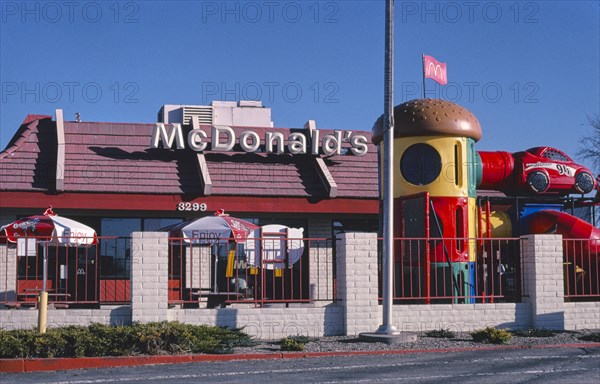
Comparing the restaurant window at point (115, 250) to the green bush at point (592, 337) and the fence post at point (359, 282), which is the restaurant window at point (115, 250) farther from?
the green bush at point (592, 337)

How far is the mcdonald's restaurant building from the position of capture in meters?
22.1

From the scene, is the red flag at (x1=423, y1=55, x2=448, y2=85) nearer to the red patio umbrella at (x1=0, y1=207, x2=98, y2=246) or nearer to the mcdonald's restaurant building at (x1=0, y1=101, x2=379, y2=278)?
the mcdonald's restaurant building at (x1=0, y1=101, x2=379, y2=278)

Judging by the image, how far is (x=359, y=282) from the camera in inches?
623

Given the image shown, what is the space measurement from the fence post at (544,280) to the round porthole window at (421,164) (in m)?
2.54

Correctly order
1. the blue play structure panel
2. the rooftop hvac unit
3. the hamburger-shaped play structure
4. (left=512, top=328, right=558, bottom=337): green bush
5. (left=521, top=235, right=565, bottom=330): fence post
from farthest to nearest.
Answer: the rooftop hvac unit < the blue play structure panel < the hamburger-shaped play structure < (left=521, top=235, right=565, bottom=330): fence post < (left=512, top=328, right=558, bottom=337): green bush

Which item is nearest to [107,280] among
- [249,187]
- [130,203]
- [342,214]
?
[130,203]

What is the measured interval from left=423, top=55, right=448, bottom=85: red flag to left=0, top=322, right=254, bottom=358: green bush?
7.62 m

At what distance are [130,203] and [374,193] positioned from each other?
6.83m

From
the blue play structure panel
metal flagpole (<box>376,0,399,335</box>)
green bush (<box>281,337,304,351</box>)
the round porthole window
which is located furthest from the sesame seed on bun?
green bush (<box>281,337,304,351</box>)

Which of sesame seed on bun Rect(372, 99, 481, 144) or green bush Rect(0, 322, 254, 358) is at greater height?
sesame seed on bun Rect(372, 99, 481, 144)

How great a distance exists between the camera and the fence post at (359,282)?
15.7m

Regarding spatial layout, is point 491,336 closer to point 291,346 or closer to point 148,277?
point 291,346

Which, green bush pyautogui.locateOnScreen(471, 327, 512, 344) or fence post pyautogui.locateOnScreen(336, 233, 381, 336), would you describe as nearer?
green bush pyautogui.locateOnScreen(471, 327, 512, 344)

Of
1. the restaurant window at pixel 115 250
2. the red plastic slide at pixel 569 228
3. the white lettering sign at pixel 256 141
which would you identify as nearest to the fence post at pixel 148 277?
the restaurant window at pixel 115 250
